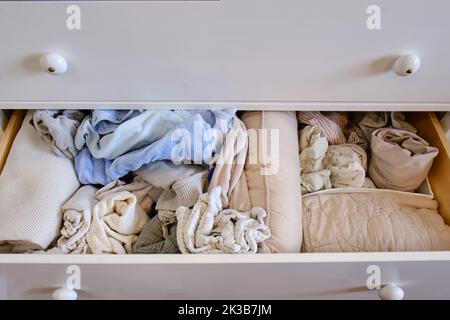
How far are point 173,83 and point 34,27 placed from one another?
232 mm

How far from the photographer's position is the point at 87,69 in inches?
25.0

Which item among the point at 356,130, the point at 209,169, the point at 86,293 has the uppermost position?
the point at 356,130

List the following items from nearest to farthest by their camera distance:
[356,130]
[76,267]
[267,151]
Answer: [76,267]
[267,151]
[356,130]

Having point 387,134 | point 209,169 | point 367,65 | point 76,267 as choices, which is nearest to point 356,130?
point 387,134

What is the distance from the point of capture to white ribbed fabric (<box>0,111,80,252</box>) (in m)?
0.63

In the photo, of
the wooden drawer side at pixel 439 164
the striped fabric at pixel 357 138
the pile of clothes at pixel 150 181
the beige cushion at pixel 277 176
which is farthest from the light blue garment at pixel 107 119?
the wooden drawer side at pixel 439 164

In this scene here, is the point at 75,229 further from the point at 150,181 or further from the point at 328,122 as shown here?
the point at 328,122

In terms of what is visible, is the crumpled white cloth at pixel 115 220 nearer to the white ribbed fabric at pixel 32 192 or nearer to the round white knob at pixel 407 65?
the white ribbed fabric at pixel 32 192

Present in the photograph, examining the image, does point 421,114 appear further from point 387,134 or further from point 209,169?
point 209,169

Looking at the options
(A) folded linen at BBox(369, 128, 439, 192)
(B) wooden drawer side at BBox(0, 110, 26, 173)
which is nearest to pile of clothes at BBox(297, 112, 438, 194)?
(A) folded linen at BBox(369, 128, 439, 192)

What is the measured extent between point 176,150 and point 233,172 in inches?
4.6

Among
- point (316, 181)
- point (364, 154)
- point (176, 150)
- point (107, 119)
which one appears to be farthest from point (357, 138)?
point (107, 119)

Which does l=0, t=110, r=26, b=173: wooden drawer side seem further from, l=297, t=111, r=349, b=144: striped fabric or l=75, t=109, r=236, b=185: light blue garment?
l=297, t=111, r=349, b=144: striped fabric

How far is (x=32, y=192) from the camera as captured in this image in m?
0.67
